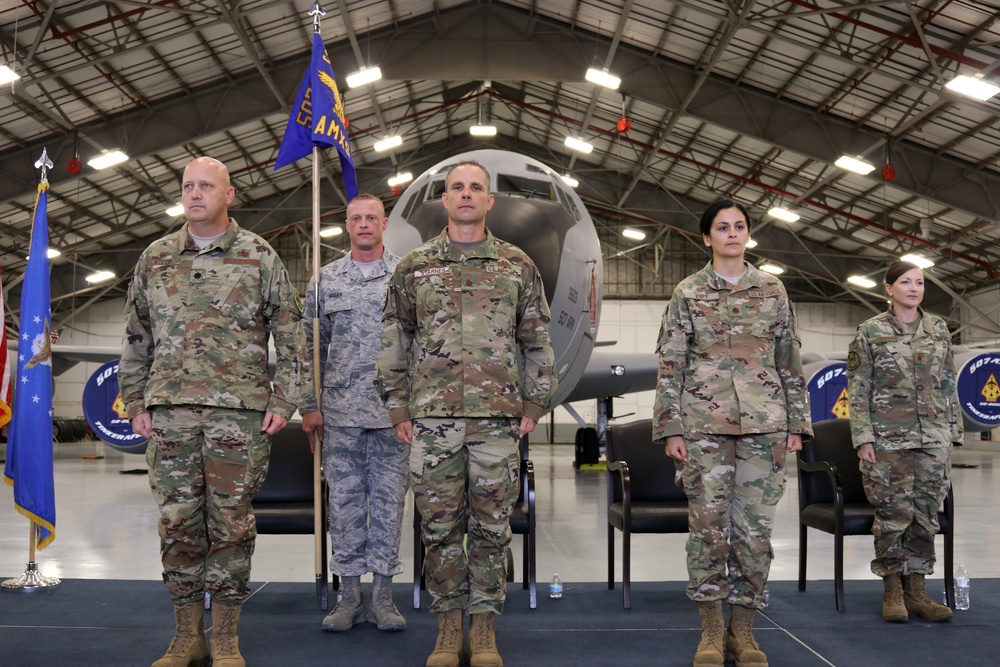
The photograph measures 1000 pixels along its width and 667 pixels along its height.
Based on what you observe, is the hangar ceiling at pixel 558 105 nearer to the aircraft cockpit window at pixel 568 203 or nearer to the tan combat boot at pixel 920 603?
the aircraft cockpit window at pixel 568 203

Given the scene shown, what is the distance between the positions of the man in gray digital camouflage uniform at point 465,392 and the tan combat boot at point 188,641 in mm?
873

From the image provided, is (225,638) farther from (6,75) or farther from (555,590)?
(6,75)

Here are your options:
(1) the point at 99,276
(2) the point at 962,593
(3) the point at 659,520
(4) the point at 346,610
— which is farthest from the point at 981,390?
(1) the point at 99,276

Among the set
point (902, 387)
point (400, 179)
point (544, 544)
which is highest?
point (400, 179)

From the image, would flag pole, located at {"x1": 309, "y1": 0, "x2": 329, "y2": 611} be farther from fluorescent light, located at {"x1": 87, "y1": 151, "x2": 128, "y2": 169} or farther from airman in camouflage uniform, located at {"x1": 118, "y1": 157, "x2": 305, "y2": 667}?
fluorescent light, located at {"x1": 87, "y1": 151, "x2": 128, "y2": 169}

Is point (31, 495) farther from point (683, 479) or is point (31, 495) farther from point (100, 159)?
point (100, 159)

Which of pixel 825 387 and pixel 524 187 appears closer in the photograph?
pixel 524 187

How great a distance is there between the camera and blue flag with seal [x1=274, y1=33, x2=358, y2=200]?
15.4 ft

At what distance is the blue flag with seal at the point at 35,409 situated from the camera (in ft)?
16.1

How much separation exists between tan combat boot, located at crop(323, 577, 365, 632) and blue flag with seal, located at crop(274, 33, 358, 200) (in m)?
2.05

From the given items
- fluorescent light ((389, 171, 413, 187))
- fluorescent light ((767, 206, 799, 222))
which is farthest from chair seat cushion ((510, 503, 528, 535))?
fluorescent light ((389, 171, 413, 187))

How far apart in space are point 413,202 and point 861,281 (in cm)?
2364

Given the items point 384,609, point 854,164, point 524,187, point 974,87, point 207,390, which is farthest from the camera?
point 854,164

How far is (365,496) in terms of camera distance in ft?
13.3
